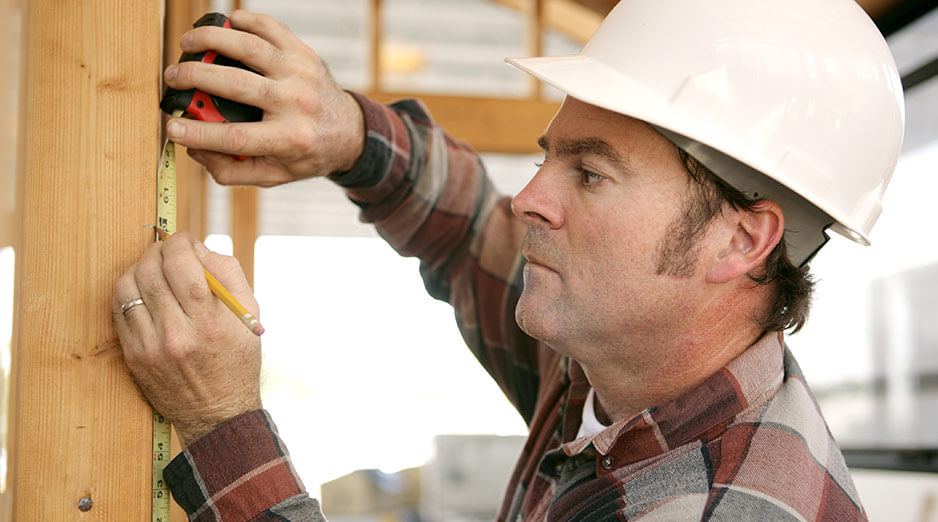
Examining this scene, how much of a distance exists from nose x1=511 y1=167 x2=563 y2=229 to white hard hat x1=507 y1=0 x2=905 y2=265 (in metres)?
0.17

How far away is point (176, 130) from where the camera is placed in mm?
1114

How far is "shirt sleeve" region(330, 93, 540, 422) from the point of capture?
1762 mm

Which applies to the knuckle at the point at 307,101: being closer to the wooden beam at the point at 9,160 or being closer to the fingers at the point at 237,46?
the fingers at the point at 237,46

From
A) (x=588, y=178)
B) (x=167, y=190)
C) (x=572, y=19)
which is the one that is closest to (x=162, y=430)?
(x=167, y=190)

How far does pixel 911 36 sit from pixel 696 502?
3997mm

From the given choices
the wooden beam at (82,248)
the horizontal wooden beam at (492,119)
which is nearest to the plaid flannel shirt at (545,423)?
the wooden beam at (82,248)

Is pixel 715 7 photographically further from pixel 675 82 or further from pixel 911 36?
A: pixel 911 36

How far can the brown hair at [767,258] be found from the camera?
1.37 meters

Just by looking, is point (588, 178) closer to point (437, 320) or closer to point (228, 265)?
point (228, 265)

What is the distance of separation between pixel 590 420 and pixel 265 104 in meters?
0.80

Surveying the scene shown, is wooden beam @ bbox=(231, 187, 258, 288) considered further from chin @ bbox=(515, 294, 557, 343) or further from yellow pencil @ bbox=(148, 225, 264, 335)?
yellow pencil @ bbox=(148, 225, 264, 335)

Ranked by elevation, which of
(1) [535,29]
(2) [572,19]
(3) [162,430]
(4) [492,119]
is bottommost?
(3) [162,430]

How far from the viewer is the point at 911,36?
4348 mm

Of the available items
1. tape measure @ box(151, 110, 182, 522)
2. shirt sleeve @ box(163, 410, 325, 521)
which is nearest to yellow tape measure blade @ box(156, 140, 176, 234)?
tape measure @ box(151, 110, 182, 522)
